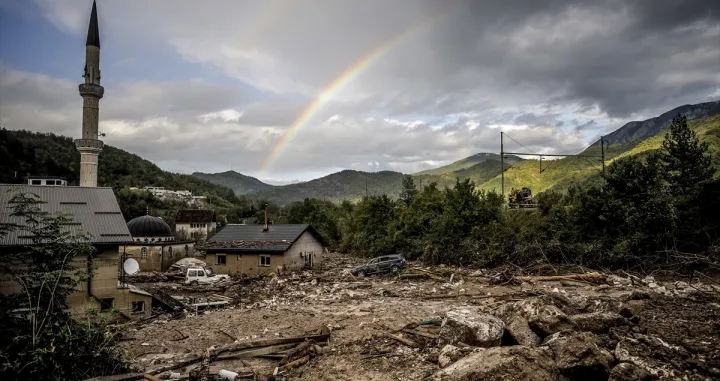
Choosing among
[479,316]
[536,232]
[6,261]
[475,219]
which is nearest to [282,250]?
[475,219]

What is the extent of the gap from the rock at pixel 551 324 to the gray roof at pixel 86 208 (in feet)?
53.2

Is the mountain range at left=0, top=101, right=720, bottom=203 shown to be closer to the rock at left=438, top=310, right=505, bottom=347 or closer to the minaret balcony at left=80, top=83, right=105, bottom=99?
the minaret balcony at left=80, top=83, right=105, bottom=99

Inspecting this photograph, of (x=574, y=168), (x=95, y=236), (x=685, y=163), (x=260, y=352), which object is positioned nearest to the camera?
(x=260, y=352)

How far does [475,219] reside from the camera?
3297 cm

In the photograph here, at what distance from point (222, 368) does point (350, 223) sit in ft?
143

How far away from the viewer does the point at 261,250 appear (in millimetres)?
30359

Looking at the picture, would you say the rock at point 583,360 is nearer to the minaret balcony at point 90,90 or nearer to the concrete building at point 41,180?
the minaret balcony at point 90,90

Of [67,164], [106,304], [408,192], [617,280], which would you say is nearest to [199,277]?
[106,304]

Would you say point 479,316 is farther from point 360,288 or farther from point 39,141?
point 39,141

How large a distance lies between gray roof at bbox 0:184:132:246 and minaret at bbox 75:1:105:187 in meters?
21.2

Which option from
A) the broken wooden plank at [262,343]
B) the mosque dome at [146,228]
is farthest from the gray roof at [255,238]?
the broken wooden plank at [262,343]

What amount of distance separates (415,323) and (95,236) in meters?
13.5

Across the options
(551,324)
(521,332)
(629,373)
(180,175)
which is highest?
(180,175)

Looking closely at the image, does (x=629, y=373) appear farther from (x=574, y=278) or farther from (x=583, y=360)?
(x=574, y=278)
